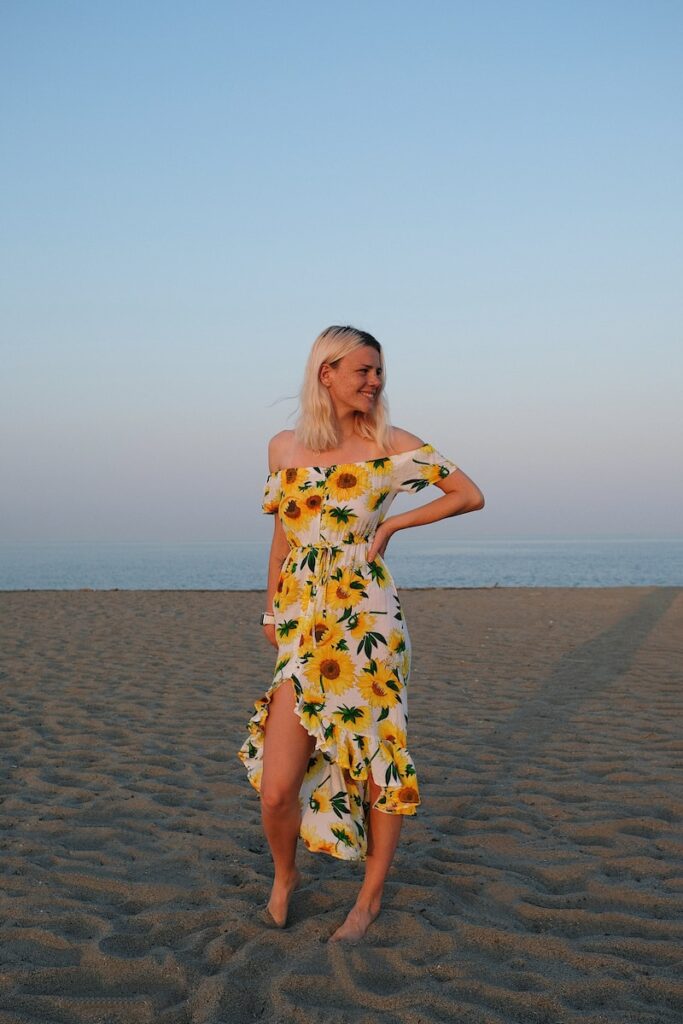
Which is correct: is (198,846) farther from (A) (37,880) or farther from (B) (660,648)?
(B) (660,648)

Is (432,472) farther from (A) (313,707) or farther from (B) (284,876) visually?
Answer: (B) (284,876)

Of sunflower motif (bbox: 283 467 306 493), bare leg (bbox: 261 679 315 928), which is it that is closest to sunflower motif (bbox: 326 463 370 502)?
sunflower motif (bbox: 283 467 306 493)

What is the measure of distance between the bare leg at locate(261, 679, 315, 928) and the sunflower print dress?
5 centimetres

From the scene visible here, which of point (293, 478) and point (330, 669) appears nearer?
point (330, 669)

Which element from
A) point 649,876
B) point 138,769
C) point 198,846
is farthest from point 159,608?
point 649,876

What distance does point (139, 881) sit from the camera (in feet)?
11.4

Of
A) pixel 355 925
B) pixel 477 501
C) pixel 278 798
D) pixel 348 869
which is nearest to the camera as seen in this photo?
pixel 278 798

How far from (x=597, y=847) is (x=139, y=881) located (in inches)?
78.6

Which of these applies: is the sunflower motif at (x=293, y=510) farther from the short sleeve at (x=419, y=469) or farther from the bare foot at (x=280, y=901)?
the bare foot at (x=280, y=901)

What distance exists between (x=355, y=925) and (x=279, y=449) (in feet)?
5.71

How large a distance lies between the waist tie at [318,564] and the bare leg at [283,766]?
0.22 meters

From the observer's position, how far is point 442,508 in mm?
3082

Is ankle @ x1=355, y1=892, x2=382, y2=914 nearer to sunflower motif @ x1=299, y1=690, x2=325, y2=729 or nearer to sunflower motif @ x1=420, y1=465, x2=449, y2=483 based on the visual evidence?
sunflower motif @ x1=299, y1=690, x2=325, y2=729

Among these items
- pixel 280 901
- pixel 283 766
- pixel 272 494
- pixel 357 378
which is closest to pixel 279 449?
pixel 272 494
